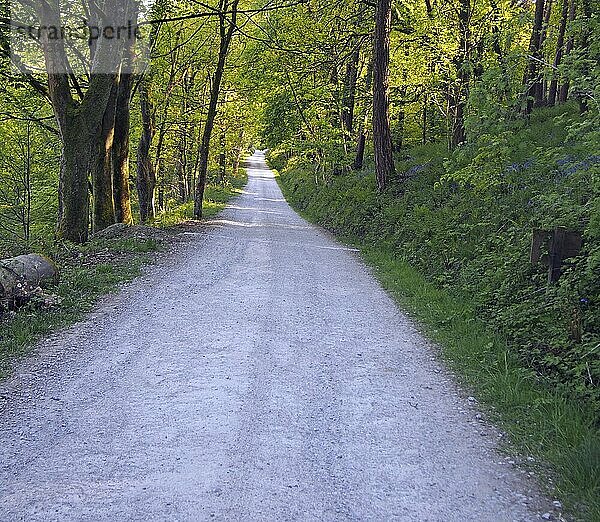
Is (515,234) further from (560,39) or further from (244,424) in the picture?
(560,39)

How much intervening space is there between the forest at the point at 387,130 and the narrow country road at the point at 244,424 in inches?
32.7

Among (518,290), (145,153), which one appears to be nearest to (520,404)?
(518,290)

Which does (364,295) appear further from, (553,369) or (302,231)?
(302,231)

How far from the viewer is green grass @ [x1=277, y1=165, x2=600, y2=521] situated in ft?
12.7

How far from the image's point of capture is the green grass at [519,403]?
12.7 ft

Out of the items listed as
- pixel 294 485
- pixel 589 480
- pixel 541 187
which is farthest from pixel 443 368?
pixel 541 187

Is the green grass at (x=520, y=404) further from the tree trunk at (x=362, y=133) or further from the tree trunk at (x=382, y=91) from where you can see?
the tree trunk at (x=362, y=133)

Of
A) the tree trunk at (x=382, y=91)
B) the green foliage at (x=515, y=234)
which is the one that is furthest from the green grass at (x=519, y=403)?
the tree trunk at (x=382, y=91)

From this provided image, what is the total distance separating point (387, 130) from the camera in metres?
17.0

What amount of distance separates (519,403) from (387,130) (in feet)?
42.2

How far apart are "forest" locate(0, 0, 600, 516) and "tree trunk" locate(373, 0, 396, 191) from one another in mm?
53

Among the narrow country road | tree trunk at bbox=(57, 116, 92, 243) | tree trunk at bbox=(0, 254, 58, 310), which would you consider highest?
tree trunk at bbox=(57, 116, 92, 243)

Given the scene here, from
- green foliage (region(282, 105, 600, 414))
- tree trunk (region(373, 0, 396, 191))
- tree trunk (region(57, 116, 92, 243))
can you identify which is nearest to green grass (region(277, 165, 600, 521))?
green foliage (region(282, 105, 600, 414))

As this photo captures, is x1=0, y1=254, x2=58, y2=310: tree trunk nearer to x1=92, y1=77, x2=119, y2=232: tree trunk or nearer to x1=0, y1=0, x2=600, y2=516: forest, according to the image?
x1=0, y1=0, x2=600, y2=516: forest
